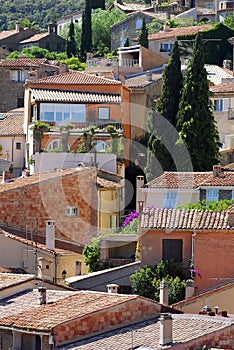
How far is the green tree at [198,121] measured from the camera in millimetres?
50188

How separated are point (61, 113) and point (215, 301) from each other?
24277 mm

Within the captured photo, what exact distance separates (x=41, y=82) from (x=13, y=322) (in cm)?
3164

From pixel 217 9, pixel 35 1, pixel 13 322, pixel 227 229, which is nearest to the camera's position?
pixel 13 322

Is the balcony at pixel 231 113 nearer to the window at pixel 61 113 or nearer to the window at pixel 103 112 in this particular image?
the window at pixel 103 112

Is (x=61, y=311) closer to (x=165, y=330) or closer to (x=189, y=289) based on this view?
(x=165, y=330)

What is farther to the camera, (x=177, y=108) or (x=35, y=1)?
(x=35, y=1)

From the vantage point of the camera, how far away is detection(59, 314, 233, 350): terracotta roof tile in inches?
1075

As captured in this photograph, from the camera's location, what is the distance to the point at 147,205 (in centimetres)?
4397

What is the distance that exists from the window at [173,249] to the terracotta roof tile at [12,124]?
22.6m

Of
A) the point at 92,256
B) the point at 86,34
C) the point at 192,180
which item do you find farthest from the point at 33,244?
the point at 86,34

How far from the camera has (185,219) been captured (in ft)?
124

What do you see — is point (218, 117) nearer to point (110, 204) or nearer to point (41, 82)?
point (41, 82)

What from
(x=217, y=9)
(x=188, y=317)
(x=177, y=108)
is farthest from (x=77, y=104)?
(x=217, y=9)

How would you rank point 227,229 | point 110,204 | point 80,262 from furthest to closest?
point 110,204 < point 80,262 < point 227,229
